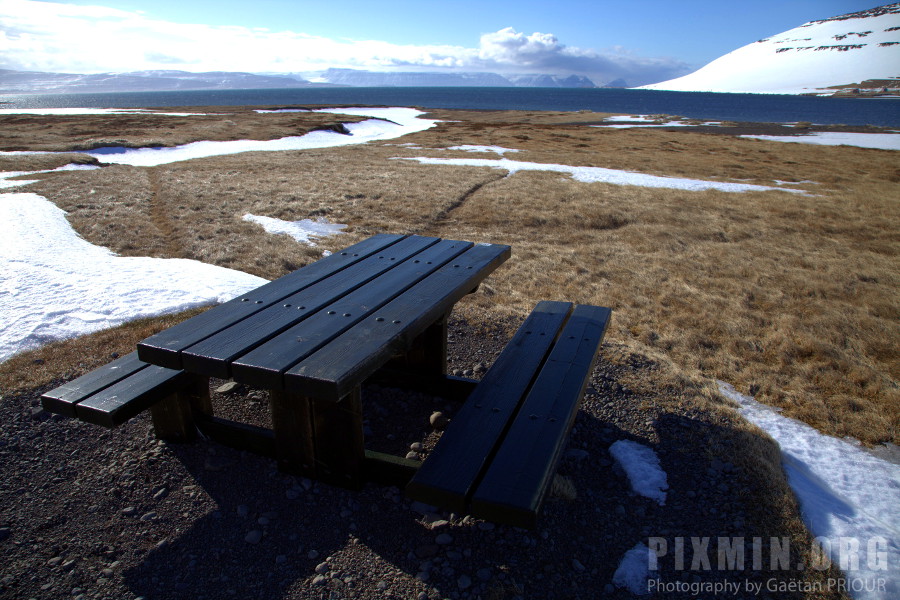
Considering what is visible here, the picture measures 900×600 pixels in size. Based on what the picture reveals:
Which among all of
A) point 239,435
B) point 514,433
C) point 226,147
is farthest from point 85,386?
point 226,147

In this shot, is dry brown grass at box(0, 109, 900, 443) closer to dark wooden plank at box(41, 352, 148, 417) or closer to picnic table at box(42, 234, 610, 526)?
picnic table at box(42, 234, 610, 526)

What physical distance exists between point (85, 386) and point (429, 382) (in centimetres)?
207

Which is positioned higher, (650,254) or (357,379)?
(357,379)

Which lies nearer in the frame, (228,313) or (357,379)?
(357,379)

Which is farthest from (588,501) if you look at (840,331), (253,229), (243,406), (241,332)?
(253,229)

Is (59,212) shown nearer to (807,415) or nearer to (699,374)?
(699,374)

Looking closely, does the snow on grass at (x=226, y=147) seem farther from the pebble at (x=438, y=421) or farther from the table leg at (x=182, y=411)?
the pebble at (x=438, y=421)

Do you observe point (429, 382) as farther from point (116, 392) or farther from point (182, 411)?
point (116, 392)

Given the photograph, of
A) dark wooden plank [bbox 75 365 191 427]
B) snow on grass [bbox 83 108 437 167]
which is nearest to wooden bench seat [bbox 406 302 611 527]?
dark wooden plank [bbox 75 365 191 427]

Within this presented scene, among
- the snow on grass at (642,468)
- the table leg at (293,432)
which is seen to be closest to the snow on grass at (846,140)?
the snow on grass at (642,468)

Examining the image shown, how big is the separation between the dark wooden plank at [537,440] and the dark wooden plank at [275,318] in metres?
1.17

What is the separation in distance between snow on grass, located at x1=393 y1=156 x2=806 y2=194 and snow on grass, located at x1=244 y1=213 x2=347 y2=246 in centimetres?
751

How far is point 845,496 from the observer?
3.20 metres

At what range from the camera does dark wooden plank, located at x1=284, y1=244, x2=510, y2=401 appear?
2221 mm
